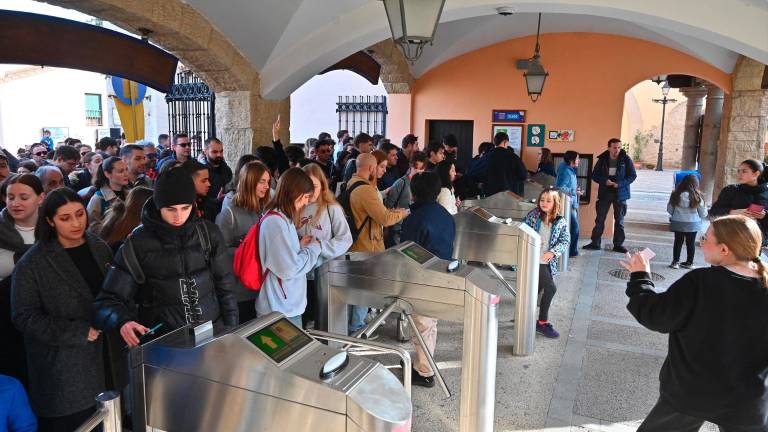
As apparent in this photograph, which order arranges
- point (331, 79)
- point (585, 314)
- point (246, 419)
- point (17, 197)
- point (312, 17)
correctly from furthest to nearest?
point (331, 79) → point (312, 17) → point (585, 314) → point (17, 197) → point (246, 419)

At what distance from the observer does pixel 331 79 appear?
1373 centimetres

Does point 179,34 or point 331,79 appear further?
point 331,79

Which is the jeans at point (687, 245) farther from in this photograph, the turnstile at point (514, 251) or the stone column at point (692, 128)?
the stone column at point (692, 128)

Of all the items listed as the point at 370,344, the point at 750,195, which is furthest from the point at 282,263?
the point at 750,195

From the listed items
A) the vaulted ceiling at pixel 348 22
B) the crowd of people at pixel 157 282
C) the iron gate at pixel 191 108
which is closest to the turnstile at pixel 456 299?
the crowd of people at pixel 157 282

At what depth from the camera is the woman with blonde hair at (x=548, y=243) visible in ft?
15.0

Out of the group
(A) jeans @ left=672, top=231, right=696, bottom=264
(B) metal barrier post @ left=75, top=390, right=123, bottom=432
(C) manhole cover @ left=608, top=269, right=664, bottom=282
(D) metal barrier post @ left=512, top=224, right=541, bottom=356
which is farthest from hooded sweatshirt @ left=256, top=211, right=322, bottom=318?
(A) jeans @ left=672, top=231, right=696, bottom=264

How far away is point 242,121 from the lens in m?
5.67

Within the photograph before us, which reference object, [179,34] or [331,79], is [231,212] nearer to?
[179,34]

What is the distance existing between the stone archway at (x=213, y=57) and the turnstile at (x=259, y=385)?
3.09 meters

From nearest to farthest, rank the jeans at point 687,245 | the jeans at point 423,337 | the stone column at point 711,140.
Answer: the jeans at point 423,337
the jeans at point 687,245
the stone column at point 711,140

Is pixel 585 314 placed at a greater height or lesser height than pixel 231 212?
lesser

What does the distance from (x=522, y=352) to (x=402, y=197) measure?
5.10 feet

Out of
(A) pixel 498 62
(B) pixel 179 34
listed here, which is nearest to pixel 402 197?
(B) pixel 179 34
